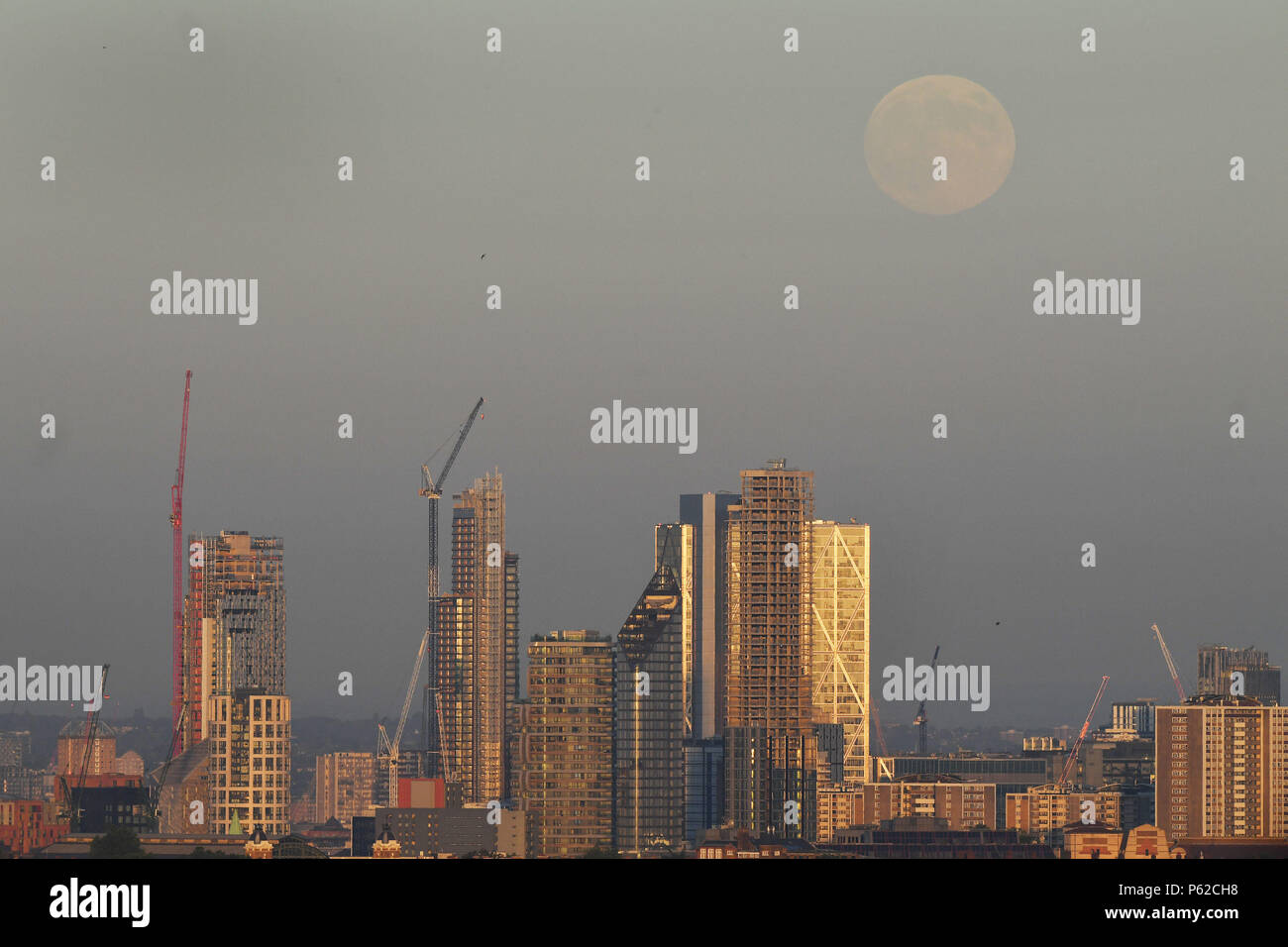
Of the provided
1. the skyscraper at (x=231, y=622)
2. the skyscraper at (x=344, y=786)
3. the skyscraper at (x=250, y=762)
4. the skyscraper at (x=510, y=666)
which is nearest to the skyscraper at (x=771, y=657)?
the skyscraper at (x=510, y=666)

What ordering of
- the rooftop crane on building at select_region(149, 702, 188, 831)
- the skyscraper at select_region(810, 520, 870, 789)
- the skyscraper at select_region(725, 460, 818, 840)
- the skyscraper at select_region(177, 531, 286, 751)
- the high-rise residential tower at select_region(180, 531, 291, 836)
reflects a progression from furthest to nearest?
the skyscraper at select_region(177, 531, 286, 751), the skyscraper at select_region(810, 520, 870, 789), the high-rise residential tower at select_region(180, 531, 291, 836), the skyscraper at select_region(725, 460, 818, 840), the rooftop crane on building at select_region(149, 702, 188, 831)

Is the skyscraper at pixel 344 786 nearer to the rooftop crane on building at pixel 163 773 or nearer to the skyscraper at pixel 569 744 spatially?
the rooftop crane on building at pixel 163 773

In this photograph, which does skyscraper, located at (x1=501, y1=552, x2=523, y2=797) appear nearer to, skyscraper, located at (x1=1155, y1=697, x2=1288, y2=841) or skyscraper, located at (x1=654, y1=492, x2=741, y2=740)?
skyscraper, located at (x1=654, y1=492, x2=741, y2=740)

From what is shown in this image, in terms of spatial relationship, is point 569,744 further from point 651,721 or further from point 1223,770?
point 1223,770

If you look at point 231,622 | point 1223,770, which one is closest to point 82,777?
point 231,622

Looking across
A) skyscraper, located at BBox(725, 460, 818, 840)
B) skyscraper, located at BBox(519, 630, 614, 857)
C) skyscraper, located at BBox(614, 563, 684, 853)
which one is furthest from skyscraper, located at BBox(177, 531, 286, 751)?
skyscraper, located at BBox(725, 460, 818, 840)
